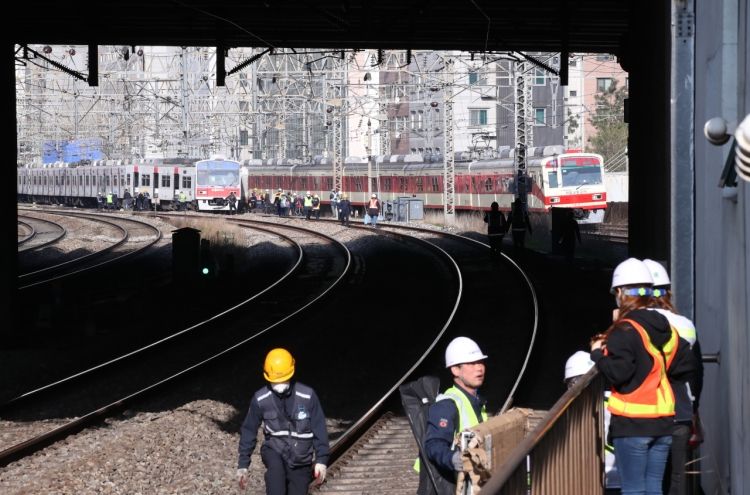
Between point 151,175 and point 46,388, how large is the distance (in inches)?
1966

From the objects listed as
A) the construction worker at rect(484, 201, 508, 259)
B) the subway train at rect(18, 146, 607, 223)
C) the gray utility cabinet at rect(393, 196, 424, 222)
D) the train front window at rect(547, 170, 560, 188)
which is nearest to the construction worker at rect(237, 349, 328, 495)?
the construction worker at rect(484, 201, 508, 259)

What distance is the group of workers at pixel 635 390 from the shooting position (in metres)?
5.27

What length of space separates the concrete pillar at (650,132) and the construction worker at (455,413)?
8.93m

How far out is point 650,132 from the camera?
16.5m

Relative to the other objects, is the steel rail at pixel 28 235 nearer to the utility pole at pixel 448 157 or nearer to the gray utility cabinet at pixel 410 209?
the gray utility cabinet at pixel 410 209

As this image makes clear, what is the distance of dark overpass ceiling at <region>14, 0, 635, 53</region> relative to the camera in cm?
1956

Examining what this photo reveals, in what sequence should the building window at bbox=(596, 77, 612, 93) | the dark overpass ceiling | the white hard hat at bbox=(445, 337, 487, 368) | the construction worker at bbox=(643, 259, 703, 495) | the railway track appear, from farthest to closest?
the building window at bbox=(596, 77, 612, 93)
the railway track
the dark overpass ceiling
the construction worker at bbox=(643, 259, 703, 495)
the white hard hat at bbox=(445, 337, 487, 368)

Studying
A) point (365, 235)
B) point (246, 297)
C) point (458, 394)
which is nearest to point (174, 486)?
point (458, 394)

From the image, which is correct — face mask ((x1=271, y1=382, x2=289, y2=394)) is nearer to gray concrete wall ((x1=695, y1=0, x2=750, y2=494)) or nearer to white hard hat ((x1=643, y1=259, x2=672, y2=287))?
white hard hat ((x1=643, y1=259, x2=672, y2=287))

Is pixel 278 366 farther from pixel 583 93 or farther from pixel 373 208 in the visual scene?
pixel 583 93

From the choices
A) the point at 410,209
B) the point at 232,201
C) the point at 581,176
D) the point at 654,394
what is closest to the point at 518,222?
the point at 581,176

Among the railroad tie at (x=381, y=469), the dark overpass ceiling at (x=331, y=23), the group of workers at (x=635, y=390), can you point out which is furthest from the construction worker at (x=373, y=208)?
the group of workers at (x=635, y=390)

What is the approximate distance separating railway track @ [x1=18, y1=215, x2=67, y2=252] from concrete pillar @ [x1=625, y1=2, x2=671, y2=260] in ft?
79.6

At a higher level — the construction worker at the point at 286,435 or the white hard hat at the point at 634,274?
the white hard hat at the point at 634,274
